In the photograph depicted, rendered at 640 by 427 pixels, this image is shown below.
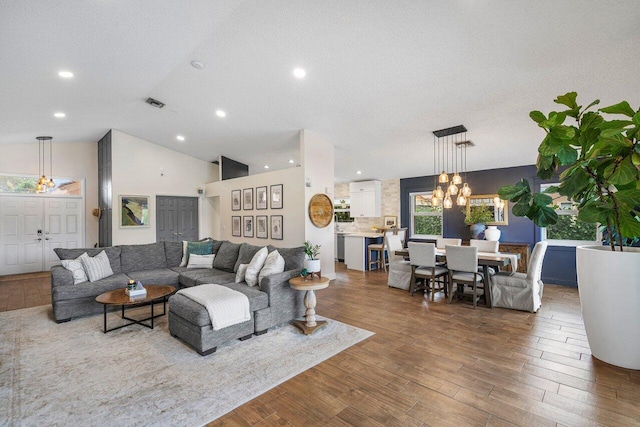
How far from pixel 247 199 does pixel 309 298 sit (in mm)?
4439

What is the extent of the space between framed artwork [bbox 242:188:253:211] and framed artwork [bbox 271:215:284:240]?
3.21 ft

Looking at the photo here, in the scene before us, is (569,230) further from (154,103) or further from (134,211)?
(134,211)

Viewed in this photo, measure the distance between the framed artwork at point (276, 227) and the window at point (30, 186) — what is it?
17.2 feet

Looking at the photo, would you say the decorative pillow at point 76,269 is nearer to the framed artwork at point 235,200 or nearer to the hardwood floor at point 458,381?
the hardwood floor at point 458,381

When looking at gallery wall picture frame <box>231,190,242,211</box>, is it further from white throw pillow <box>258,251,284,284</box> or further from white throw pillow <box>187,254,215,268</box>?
white throw pillow <box>258,251,284,284</box>

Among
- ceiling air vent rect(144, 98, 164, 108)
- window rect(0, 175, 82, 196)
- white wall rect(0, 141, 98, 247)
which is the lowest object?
window rect(0, 175, 82, 196)

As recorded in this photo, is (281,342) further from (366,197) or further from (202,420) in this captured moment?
(366,197)

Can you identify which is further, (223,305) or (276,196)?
(276,196)

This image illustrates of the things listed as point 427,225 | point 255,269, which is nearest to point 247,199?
point 255,269

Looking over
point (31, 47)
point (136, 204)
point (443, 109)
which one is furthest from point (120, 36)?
point (136, 204)

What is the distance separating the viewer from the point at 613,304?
2590 millimetres

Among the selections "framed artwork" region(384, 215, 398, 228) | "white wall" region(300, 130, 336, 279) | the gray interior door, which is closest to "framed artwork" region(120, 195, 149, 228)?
the gray interior door

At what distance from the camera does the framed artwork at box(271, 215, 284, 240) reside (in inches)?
254

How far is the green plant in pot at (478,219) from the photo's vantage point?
6.36 meters
